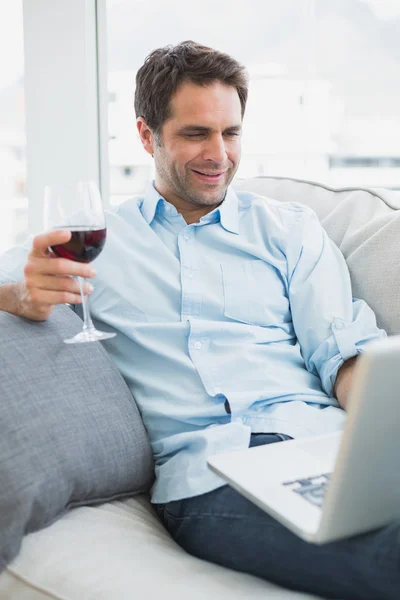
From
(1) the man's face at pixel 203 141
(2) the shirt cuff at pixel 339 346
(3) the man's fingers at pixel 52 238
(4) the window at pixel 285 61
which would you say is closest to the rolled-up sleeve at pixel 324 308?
(2) the shirt cuff at pixel 339 346

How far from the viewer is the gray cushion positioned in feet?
3.91

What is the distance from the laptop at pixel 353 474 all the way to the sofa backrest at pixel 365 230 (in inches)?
27.0

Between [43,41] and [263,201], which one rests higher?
[43,41]

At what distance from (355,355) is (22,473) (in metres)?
0.73

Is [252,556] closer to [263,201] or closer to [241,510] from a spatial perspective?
[241,510]

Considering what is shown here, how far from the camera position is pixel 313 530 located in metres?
0.87

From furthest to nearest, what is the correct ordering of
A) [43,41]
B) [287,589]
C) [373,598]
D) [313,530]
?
[43,41] → [287,589] → [373,598] → [313,530]

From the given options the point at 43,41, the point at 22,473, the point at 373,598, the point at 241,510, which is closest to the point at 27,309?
the point at 22,473

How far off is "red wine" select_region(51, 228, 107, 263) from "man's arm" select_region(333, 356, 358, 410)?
0.61 meters

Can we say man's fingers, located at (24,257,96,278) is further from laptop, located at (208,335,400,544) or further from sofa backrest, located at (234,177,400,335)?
sofa backrest, located at (234,177,400,335)

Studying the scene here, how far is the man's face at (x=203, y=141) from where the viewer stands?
5.66 feet

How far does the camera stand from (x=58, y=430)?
128 cm

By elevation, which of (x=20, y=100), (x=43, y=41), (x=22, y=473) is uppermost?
(x=43, y=41)

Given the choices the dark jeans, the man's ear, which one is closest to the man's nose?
the man's ear
